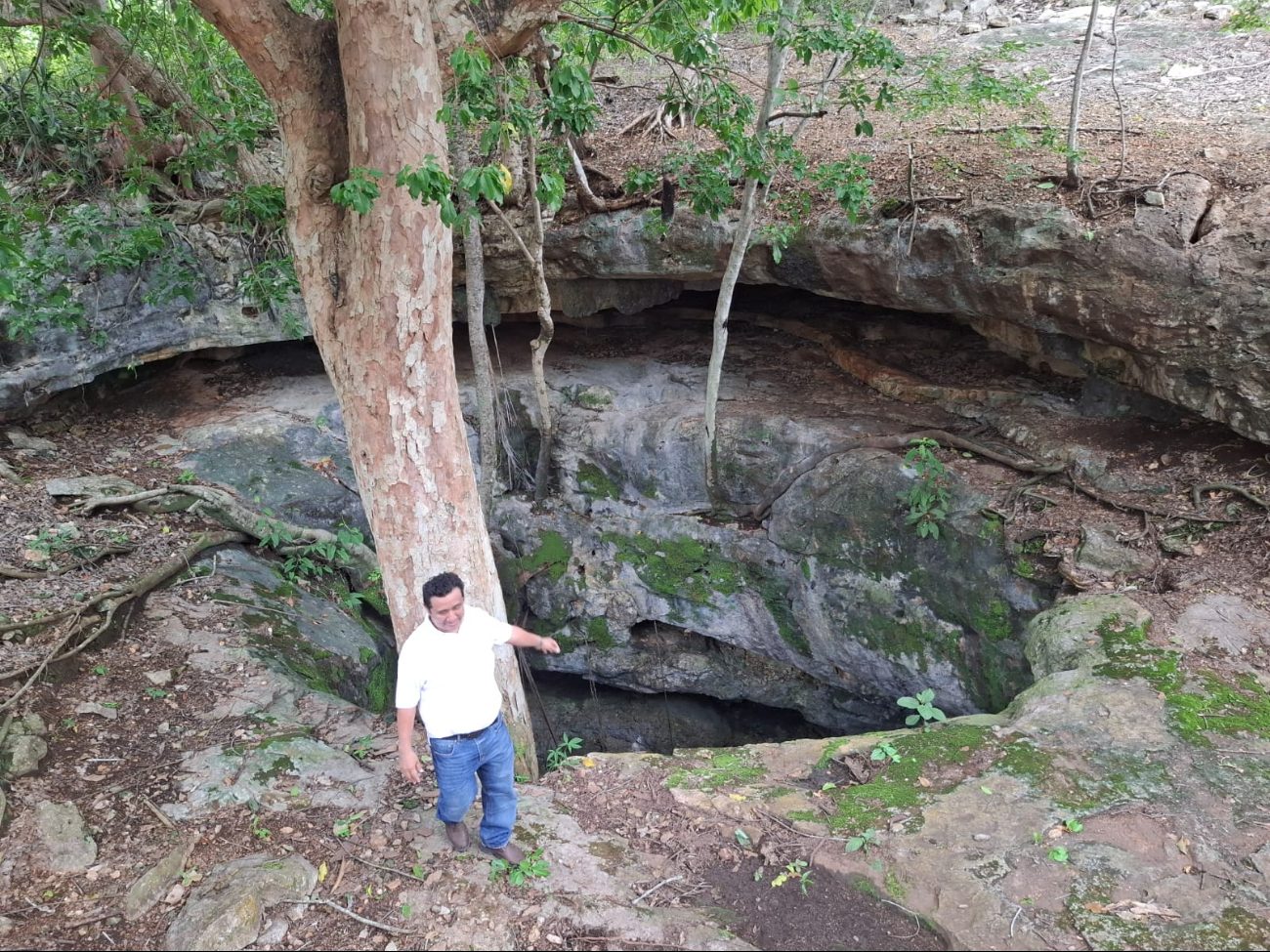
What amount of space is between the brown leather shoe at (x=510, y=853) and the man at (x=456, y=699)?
5.4 inches

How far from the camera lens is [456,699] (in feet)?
10.3

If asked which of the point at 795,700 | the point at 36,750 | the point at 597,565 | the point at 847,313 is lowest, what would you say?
the point at 795,700

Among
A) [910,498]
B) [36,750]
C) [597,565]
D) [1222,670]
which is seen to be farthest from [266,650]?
[1222,670]

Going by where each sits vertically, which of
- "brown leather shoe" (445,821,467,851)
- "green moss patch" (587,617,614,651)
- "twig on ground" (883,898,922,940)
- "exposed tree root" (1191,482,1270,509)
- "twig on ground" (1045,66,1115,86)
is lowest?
"green moss patch" (587,617,614,651)

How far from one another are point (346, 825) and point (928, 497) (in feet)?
18.0

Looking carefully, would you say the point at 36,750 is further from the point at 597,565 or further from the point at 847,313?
the point at 847,313

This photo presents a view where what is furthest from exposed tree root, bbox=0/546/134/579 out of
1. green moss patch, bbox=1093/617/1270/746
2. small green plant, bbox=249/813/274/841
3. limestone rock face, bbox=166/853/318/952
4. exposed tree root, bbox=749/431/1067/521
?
green moss patch, bbox=1093/617/1270/746

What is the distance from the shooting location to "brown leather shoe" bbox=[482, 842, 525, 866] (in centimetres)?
347

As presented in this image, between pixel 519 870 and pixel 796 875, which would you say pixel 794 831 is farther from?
pixel 519 870

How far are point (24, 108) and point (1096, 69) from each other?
1212 cm

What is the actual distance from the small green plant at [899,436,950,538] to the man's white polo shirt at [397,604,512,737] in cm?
508

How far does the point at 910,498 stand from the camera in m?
7.27

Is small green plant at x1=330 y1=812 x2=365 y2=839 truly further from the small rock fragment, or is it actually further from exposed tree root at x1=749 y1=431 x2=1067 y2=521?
exposed tree root at x1=749 y1=431 x2=1067 y2=521

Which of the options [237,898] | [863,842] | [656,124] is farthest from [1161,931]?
[656,124]
